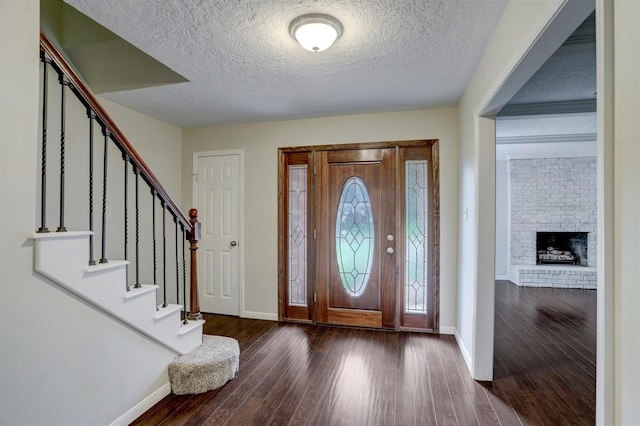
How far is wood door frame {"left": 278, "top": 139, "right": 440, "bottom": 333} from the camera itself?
11.5 feet

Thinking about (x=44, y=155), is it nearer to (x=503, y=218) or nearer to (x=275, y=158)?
(x=275, y=158)

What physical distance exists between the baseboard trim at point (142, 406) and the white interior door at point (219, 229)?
71.5 inches

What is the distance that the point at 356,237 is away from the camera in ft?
12.2

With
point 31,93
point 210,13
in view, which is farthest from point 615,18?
point 31,93

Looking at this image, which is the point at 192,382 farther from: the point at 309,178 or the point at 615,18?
the point at 615,18

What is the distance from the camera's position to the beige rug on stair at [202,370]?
2307 mm

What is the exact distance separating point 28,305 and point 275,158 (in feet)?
9.42

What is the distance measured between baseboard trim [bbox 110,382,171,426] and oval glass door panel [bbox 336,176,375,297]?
6.84ft

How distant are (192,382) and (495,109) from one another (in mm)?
3034

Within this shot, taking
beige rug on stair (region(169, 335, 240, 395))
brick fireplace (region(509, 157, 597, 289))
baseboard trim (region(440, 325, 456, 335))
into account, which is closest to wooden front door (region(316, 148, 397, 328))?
baseboard trim (region(440, 325, 456, 335))

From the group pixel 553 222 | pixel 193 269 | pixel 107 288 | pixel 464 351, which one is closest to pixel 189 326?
pixel 193 269

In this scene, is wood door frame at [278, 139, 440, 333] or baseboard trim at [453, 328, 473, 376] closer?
baseboard trim at [453, 328, 473, 376]

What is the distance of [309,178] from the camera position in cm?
386

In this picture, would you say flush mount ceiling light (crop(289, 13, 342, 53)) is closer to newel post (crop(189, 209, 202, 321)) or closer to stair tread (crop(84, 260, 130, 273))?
newel post (crop(189, 209, 202, 321))
